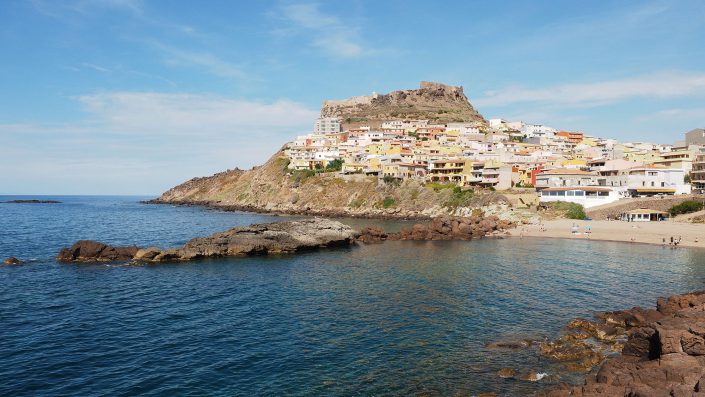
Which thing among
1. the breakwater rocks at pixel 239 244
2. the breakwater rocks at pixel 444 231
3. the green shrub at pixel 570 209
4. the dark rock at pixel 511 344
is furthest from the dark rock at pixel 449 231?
the dark rock at pixel 511 344

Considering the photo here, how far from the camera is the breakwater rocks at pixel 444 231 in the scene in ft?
224

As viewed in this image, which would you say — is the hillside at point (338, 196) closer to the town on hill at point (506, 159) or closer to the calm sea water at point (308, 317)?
the town on hill at point (506, 159)

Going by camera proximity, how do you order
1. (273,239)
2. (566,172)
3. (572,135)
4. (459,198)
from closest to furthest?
(273,239) < (566,172) < (459,198) < (572,135)

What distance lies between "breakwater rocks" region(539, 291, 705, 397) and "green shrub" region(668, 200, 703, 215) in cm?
5802

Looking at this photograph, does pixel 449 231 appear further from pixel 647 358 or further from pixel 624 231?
pixel 647 358

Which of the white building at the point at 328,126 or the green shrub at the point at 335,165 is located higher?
the white building at the point at 328,126

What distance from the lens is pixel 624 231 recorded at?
2589 inches

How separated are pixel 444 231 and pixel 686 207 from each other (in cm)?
4053

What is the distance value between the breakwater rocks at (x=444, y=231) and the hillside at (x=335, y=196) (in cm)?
1858

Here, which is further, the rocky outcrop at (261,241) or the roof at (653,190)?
the roof at (653,190)

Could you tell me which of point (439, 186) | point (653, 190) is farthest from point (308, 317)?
point (439, 186)

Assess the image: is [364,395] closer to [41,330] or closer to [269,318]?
[269,318]

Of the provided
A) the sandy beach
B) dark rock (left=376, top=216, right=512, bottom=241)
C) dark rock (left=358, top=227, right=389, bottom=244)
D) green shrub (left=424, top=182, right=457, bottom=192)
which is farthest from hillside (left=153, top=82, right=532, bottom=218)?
dark rock (left=358, top=227, right=389, bottom=244)

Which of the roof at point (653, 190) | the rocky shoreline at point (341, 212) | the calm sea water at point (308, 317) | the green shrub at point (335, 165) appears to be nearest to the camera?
the calm sea water at point (308, 317)
